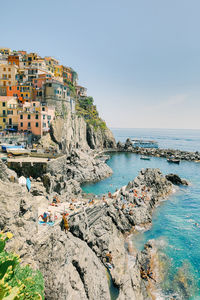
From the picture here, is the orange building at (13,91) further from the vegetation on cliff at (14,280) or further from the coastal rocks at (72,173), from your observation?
the vegetation on cliff at (14,280)

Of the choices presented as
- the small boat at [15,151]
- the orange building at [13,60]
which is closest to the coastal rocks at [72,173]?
the small boat at [15,151]

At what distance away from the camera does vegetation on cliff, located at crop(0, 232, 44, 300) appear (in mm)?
6449

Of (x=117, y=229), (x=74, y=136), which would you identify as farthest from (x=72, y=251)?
(x=74, y=136)

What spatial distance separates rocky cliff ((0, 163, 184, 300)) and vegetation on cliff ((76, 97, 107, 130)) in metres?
72.1

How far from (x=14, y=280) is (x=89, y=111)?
96773mm

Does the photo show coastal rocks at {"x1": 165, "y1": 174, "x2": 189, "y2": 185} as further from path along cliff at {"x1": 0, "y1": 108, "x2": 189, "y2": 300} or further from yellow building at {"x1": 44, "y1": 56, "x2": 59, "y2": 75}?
yellow building at {"x1": 44, "y1": 56, "x2": 59, "y2": 75}

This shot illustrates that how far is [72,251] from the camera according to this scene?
1536 cm

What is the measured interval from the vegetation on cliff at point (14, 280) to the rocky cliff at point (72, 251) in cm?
326

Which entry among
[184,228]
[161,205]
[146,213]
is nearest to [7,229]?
[146,213]

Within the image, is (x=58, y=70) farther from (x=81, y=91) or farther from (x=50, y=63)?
(x=81, y=91)

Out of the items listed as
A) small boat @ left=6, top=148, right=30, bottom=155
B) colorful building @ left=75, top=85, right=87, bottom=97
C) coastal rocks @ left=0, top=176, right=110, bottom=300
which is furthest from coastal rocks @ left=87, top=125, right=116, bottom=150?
coastal rocks @ left=0, top=176, right=110, bottom=300

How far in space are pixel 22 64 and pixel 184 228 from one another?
76.5 m

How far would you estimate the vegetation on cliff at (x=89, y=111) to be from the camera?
95.0m

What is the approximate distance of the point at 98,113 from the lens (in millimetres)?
110625
